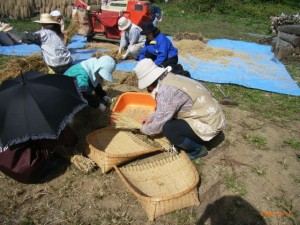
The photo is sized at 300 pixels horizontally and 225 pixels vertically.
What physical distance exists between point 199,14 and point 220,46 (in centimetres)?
823

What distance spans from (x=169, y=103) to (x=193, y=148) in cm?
72

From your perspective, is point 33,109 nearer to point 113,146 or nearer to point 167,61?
point 113,146

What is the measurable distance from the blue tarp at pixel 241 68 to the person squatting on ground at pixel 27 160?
3960 mm

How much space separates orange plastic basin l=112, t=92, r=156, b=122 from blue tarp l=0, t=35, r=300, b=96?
6.48 ft

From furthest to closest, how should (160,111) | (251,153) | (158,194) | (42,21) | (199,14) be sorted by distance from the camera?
(199,14)
(42,21)
(251,153)
(160,111)
(158,194)

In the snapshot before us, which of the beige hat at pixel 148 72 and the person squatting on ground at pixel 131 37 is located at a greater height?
the beige hat at pixel 148 72

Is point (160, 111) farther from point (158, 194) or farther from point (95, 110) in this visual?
point (95, 110)

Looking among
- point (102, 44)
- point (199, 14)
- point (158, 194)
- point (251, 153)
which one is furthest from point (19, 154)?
point (199, 14)

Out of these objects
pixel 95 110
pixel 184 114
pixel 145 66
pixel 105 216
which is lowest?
pixel 105 216

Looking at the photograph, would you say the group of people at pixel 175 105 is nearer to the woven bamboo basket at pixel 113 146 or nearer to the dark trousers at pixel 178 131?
the dark trousers at pixel 178 131

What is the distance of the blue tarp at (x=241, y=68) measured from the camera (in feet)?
20.0

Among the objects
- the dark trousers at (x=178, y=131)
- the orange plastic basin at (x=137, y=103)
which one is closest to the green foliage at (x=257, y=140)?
the dark trousers at (x=178, y=131)

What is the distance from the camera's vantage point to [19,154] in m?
2.91

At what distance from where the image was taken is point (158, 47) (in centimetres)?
551
